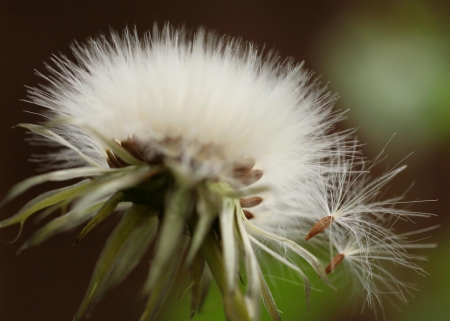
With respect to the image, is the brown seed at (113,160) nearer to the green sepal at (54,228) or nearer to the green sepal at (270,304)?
the green sepal at (54,228)

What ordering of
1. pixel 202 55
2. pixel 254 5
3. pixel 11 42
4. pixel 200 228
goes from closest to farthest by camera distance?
1. pixel 200 228
2. pixel 202 55
3. pixel 11 42
4. pixel 254 5

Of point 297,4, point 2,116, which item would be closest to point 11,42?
point 2,116

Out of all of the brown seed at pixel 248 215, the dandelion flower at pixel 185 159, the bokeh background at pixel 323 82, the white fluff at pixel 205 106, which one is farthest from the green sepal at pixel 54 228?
the bokeh background at pixel 323 82

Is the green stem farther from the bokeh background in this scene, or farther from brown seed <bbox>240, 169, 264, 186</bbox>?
the bokeh background

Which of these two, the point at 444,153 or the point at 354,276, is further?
the point at 444,153

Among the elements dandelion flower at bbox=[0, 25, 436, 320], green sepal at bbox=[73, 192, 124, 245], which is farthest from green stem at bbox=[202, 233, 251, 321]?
green sepal at bbox=[73, 192, 124, 245]

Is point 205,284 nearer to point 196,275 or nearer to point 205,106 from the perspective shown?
point 196,275

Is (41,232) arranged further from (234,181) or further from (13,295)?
(13,295)

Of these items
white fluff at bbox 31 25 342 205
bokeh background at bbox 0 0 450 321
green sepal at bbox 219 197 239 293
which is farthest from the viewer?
bokeh background at bbox 0 0 450 321
